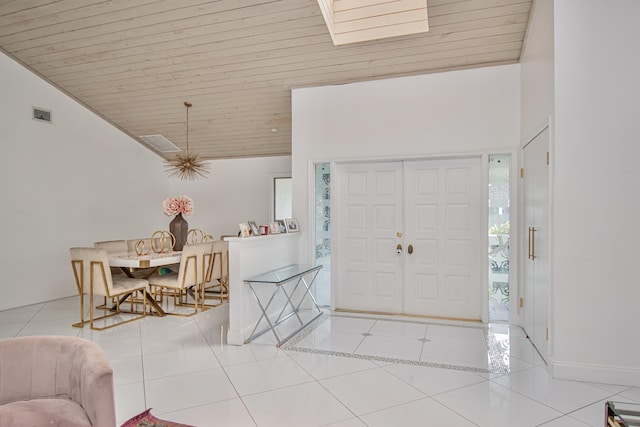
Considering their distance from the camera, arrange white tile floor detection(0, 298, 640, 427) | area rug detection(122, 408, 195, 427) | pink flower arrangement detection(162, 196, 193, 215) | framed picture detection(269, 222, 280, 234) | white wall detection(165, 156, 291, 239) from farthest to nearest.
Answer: white wall detection(165, 156, 291, 239) → pink flower arrangement detection(162, 196, 193, 215) → framed picture detection(269, 222, 280, 234) → white tile floor detection(0, 298, 640, 427) → area rug detection(122, 408, 195, 427)

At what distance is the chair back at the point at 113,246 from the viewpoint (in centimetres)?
501

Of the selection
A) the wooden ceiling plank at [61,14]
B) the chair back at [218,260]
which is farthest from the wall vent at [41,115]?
the chair back at [218,260]

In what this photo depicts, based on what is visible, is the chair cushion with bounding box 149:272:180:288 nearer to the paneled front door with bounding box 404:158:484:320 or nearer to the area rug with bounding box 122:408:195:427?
the area rug with bounding box 122:408:195:427

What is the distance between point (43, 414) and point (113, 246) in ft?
13.3

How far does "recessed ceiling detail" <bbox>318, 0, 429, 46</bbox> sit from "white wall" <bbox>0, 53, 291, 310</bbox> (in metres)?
3.46

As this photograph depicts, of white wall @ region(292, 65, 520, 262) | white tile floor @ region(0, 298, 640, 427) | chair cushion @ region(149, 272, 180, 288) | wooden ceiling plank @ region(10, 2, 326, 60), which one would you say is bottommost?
white tile floor @ region(0, 298, 640, 427)

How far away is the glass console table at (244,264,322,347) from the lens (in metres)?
3.60

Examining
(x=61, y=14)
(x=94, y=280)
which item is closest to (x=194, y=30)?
(x=61, y=14)

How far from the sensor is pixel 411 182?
4539 mm

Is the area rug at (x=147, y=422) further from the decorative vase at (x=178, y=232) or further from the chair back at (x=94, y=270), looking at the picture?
the decorative vase at (x=178, y=232)

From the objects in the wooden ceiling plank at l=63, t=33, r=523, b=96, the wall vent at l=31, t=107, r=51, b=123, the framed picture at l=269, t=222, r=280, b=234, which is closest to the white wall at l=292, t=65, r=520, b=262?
the wooden ceiling plank at l=63, t=33, r=523, b=96

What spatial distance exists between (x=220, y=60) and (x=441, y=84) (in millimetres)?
2636

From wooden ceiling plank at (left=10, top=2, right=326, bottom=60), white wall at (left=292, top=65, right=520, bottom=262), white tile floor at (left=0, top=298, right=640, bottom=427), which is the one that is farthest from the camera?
white wall at (left=292, top=65, right=520, bottom=262)

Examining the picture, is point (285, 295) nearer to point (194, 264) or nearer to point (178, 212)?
point (194, 264)
